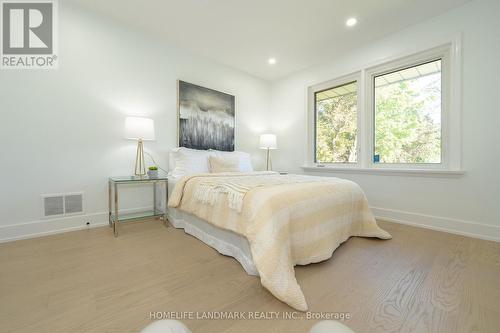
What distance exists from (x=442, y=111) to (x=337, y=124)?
134cm

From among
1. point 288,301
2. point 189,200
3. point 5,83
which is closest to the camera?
point 288,301

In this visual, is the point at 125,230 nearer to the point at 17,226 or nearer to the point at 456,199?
the point at 17,226

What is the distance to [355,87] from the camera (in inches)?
130

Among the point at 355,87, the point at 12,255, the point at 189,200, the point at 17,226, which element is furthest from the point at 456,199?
the point at 17,226

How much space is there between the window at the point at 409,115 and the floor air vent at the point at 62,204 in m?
3.95

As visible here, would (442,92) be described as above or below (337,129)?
above

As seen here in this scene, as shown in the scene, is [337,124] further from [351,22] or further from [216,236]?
[216,236]

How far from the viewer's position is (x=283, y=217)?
1.41 meters

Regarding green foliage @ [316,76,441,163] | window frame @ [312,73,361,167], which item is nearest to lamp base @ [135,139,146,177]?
window frame @ [312,73,361,167]

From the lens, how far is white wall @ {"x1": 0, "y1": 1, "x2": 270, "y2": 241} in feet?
6.82

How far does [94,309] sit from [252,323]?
865mm

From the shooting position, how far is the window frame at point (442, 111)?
7.68 feet

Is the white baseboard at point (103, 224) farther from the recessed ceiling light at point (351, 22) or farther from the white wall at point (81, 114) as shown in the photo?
the recessed ceiling light at point (351, 22)

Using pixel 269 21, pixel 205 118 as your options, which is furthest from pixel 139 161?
pixel 269 21
